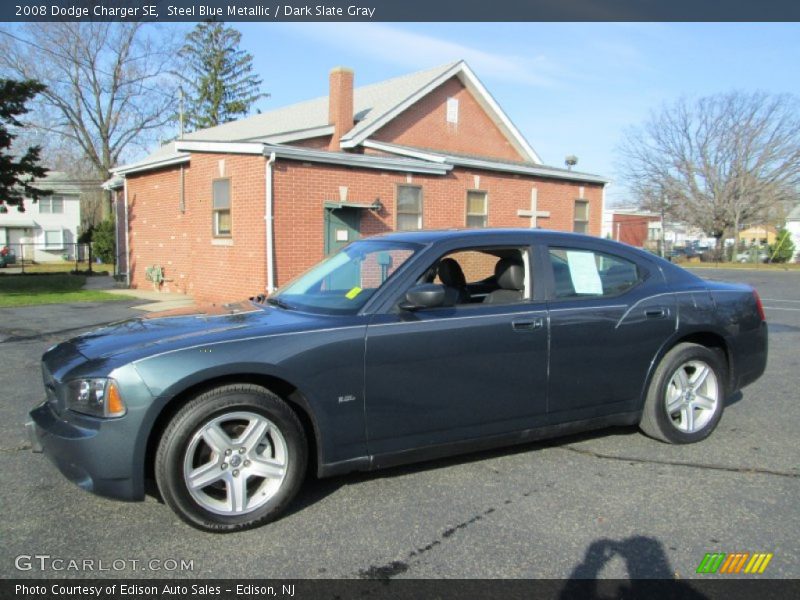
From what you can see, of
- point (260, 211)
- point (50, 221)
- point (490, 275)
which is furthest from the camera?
point (50, 221)

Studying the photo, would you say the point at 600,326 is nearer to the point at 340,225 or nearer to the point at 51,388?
the point at 51,388

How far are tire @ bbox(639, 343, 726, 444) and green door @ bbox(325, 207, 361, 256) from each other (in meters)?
9.33

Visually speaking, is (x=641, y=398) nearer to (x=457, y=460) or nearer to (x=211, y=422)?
(x=457, y=460)

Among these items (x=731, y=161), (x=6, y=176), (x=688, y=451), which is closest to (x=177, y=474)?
(x=688, y=451)

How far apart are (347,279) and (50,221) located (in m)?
48.8

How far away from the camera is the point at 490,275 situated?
5055 millimetres

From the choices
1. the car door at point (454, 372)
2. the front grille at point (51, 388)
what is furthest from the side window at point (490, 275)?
the front grille at point (51, 388)

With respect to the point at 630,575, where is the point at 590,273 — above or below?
above

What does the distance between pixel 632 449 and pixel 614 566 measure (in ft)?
5.76

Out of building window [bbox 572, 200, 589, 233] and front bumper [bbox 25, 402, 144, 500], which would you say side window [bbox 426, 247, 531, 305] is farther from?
building window [bbox 572, 200, 589, 233]

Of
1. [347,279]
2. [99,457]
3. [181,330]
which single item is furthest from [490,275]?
[99,457]

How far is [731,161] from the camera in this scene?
1652 inches

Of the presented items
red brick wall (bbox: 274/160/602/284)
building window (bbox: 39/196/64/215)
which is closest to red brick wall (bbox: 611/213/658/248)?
red brick wall (bbox: 274/160/602/284)

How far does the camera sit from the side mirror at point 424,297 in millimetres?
3678
